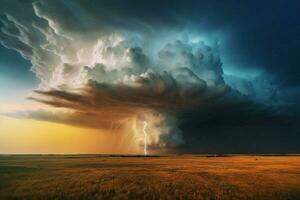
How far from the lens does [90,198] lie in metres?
26.3

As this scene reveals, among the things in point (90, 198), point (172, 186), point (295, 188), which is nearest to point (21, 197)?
point (90, 198)

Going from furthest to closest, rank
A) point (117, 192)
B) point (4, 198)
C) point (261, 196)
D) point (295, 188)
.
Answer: point (295, 188) < point (117, 192) < point (261, 196) < point (4, 198)

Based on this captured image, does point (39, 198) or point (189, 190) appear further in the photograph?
point (189, 190)

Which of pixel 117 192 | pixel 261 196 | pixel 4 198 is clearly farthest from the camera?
pixel 117 192

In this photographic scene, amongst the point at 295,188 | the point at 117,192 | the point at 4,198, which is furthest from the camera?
the point at 295,188

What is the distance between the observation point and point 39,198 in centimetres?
2592

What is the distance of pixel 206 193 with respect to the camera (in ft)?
95.1

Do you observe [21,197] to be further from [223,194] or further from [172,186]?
[223,194]

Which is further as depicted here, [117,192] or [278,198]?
[117,192]

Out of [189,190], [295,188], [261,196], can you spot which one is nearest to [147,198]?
[189,190]

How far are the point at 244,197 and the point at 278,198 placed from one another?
291 cm

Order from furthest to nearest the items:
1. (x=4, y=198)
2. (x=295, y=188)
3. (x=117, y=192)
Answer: (x=295, y=188) → (x=117, y=192) → (x=4, y=198)

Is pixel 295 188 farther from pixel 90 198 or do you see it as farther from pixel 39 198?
pixel 39 198

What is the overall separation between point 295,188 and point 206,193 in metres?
10.9
